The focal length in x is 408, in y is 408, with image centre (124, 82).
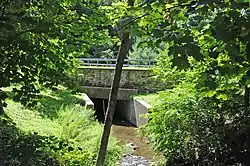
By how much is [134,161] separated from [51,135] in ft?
16.6

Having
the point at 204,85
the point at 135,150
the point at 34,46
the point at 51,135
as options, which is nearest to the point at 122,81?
the point at 135,150

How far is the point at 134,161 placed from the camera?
9289 millimetres

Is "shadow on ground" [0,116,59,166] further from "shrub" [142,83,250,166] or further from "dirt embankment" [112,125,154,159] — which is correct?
"dirt embankment" [112,125,154,159]

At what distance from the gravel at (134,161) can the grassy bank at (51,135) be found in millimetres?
1009

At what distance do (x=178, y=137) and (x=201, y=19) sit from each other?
4201 millimetres

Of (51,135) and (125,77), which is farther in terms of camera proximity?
(125,77)

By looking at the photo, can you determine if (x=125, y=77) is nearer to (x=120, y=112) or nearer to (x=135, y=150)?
(x=120, y=112)

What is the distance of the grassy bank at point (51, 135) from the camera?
3969mm

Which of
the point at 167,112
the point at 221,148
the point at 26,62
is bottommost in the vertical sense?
the point at 221,148

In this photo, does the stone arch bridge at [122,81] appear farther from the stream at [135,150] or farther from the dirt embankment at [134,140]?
the stream at [135,150]

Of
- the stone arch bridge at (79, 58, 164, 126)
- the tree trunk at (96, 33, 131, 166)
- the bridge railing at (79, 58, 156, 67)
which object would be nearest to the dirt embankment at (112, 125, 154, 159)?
Result: the stone arch bridge at (79, 58, 164, 126)

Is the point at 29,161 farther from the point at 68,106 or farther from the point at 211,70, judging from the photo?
the point at 68,106

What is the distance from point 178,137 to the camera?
6.64 metres

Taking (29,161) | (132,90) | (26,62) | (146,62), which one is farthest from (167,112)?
(146,62)
